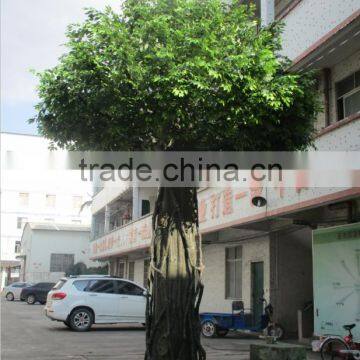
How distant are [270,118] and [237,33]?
119 cm

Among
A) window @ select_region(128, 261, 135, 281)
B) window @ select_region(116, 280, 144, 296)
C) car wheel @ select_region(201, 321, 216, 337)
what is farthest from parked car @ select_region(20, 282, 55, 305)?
car wheel @ select_region(201, 321, 216, 337)

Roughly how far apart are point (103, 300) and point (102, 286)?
0.47 metres

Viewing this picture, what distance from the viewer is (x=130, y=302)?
1736 centimetres

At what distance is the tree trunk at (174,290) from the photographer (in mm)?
7219

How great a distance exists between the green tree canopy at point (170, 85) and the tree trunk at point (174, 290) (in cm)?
115

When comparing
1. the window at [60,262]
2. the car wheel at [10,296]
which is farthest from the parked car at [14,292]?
the window at [60,262]

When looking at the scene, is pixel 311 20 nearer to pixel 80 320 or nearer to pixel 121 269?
pixel 80 320

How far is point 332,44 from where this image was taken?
38.3 ft

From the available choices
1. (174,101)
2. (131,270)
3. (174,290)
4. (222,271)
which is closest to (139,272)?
(131,270)

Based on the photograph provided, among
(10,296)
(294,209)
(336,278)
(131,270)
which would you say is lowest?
(10,296)

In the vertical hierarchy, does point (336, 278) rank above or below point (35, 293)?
above

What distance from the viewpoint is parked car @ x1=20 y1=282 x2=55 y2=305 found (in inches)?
1371

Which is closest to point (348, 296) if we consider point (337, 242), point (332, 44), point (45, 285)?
point (337, 242)

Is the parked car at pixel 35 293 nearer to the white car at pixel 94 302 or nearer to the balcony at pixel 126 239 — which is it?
the balcony at pixel 126 239
